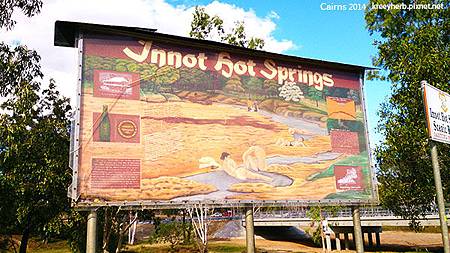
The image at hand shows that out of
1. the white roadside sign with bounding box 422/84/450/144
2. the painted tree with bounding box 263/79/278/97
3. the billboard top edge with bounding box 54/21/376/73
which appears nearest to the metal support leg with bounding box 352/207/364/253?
the white roadside sign with bounding box 422/84/450/144

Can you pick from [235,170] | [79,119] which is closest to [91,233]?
[79,119]

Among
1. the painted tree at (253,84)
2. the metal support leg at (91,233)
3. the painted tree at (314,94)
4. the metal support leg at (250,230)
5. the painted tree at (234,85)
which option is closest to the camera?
the metal support leg at (91,233)

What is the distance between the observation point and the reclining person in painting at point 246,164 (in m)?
10.6

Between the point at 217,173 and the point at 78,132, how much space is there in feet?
12.3

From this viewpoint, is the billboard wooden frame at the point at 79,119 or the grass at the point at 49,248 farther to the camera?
the grass at the point at 49,248

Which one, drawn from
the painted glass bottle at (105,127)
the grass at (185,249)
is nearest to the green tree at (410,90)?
the painted glass bottle at (105,127)

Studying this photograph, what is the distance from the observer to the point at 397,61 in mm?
19250

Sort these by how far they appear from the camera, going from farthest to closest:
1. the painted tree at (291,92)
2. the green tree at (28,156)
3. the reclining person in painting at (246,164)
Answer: the green tree at (28,156), the painted tree at (291,92), the reclining person in painting at (246,164)

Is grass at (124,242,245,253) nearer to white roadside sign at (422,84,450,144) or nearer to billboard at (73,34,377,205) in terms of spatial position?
billboard at (73,34,377,205)

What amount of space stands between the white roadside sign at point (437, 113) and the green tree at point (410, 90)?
8153 millimetres

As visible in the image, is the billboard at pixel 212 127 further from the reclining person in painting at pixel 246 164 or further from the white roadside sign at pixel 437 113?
the white roadside sign at pixel 437 113

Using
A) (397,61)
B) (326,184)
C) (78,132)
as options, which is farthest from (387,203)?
(78,132)

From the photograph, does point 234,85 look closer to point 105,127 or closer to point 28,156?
point 105,127

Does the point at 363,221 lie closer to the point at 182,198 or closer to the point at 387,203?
the point at 387,203
